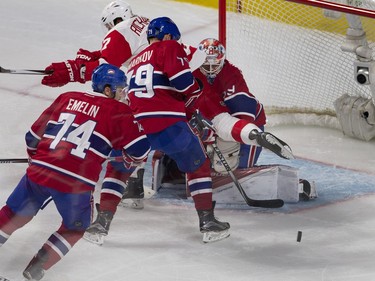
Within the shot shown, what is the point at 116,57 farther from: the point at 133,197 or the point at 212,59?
the point at 133,197

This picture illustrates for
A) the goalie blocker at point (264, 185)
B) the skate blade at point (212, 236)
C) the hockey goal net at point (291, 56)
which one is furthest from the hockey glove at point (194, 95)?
the hockey goal net at point (291, 56)

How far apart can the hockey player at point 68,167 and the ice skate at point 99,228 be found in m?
0.34

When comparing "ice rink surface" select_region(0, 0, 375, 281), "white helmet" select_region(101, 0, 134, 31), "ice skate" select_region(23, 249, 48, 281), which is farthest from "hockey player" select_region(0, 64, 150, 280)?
"white helmet" select_region(101, 0, 134, 31)

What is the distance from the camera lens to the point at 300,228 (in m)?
4.53

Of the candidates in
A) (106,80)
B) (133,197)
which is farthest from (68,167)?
(133,197)

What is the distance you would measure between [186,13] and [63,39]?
0.80m

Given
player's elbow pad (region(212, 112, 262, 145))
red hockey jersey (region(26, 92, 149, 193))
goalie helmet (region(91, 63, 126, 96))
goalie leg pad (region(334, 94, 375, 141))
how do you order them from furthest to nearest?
1. goalie leg pad (region(334, 94, 375, 141))
2. player's elbow pad (region(212, 112, 262, 145))
3. goalie helmet (region(91, 63, 126, 96))
4. red hockey jersey (region(26, 92, 149, 193))

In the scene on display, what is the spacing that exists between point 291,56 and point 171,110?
5.14 ft

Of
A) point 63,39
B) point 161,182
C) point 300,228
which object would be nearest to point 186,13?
point 63,39

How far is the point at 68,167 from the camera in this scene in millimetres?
3883

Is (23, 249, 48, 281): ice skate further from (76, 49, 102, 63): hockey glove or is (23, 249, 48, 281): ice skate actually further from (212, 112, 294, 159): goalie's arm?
(76, 49, 102, 63): hockey glove

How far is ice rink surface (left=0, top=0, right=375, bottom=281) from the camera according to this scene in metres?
4.10

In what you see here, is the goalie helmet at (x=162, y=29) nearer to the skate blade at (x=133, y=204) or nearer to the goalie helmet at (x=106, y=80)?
the goalie helmet at (x=106, y=80)

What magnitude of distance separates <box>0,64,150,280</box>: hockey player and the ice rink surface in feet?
0.55
